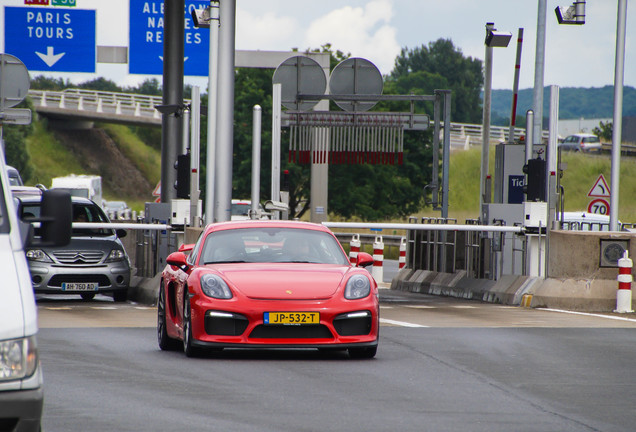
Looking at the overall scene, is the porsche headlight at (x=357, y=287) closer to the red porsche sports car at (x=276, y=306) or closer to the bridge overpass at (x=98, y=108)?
the red porsche sports car at (x=276, y=306)

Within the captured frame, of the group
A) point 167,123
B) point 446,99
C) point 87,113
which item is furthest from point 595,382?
point 87,113

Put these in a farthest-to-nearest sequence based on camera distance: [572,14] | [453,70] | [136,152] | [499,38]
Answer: [453,70]
[136,152]
[499,38]
[572,14]

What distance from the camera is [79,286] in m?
21.8

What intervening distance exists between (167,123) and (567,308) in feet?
32.3

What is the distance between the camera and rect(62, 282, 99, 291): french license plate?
2166cm

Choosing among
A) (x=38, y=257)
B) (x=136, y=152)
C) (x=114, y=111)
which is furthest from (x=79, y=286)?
(x=136, y=152)

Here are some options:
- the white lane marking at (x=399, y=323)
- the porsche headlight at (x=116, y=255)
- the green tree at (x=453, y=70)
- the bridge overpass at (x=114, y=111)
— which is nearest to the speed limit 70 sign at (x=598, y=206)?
the porsche headlight at (x=116, y=255)

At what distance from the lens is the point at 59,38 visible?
34.9 m

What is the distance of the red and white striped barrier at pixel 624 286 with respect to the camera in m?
18.7

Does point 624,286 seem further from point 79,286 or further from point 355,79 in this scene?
point 355,79

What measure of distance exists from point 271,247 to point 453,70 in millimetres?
168533

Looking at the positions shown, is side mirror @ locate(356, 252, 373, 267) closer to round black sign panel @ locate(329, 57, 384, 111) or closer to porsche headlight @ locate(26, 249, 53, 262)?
porsche headlight @ locate(26, 249, 53, 262)

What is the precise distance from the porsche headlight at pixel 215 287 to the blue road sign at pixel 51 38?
76.7 feet

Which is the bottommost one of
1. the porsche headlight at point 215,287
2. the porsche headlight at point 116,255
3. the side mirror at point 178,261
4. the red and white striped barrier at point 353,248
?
the red and white striped barrier at point 353,248
